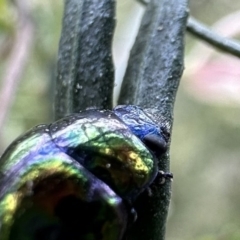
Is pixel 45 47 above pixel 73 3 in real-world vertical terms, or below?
below

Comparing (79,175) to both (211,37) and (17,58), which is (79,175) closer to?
(211,37)

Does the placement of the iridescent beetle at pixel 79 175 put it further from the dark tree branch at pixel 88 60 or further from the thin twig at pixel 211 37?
the thin twig at pixel 211 37

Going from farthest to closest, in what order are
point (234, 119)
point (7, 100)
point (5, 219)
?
1. point (234, 119)
2. point (7, 100)
3. point (5, 219)

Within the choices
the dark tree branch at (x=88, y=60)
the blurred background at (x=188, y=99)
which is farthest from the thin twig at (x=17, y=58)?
the dark tree branch at (x=88, y=60)

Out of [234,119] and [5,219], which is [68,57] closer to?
[5,219]

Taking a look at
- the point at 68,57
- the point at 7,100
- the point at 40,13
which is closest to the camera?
the point at 68,57

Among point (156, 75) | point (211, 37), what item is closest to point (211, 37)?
point (211, 37)

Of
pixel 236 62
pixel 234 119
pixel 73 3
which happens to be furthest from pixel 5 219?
pixel 234 119
